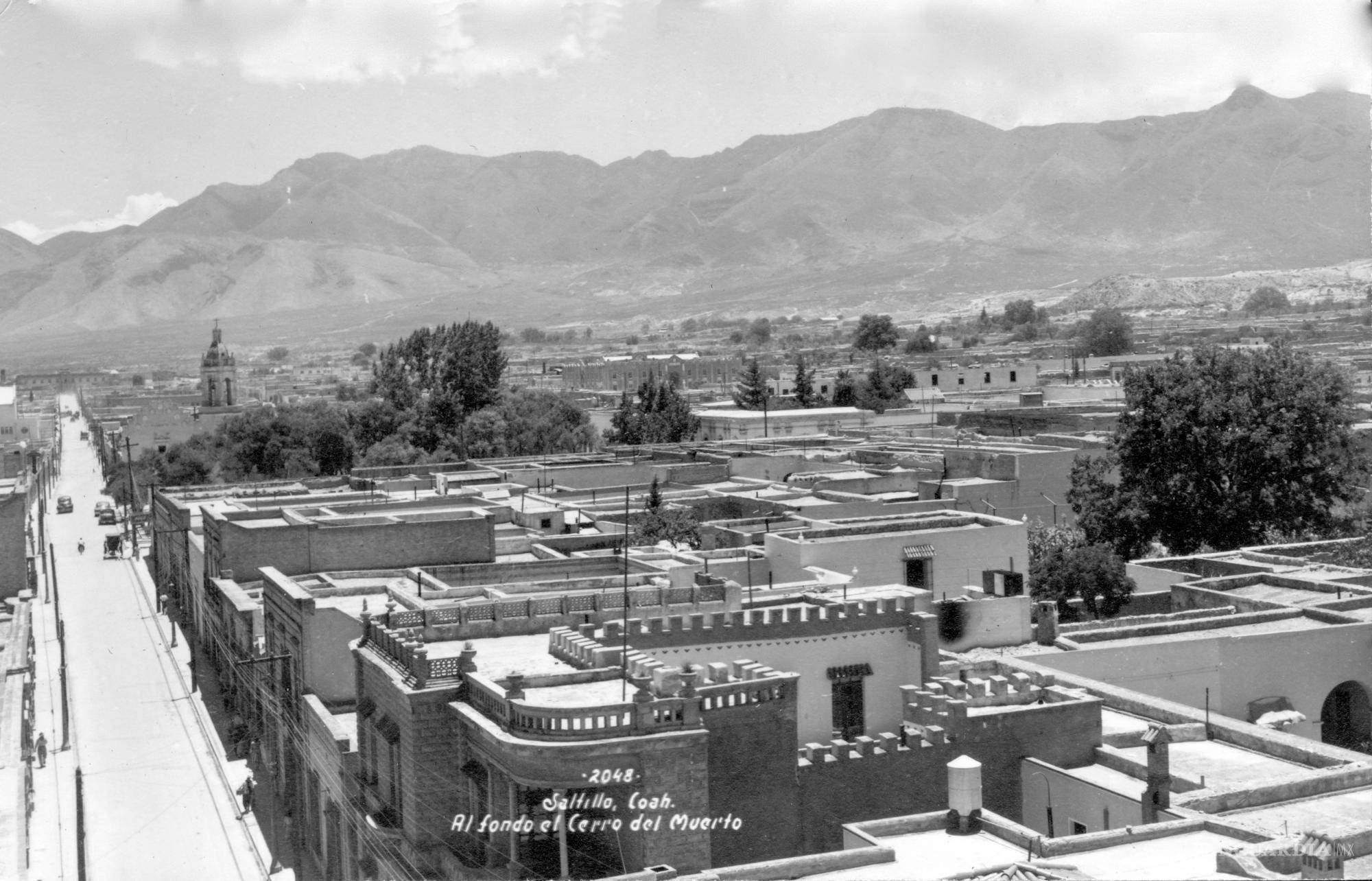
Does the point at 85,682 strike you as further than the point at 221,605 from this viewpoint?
Yes

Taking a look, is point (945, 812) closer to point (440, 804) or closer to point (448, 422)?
point (440, 804)

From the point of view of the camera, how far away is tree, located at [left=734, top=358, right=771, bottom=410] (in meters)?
70.8

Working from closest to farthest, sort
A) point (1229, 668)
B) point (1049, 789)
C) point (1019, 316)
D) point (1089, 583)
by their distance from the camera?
point (1049, 789), point (1229, 668), point (1089, 583), point (1019, 316)

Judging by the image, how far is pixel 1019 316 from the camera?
165 m

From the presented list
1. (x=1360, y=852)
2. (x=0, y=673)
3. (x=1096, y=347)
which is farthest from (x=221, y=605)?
(x=1096, y=347)

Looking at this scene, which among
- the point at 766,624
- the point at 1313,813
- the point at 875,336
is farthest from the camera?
the point at 875,336

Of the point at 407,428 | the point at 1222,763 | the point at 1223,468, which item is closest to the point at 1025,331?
the point at 407,428

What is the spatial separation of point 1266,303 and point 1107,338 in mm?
61845

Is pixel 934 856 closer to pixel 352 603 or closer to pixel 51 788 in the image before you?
pixel 352 603

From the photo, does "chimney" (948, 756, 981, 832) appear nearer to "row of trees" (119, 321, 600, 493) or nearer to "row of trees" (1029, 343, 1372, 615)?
"row of trees" (1029, 343, 1372, 615)

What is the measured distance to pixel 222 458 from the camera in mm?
63031

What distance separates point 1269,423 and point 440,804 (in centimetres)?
2593

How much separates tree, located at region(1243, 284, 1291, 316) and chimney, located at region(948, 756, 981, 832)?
6227 inches

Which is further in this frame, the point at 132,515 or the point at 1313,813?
the point at 132,515
